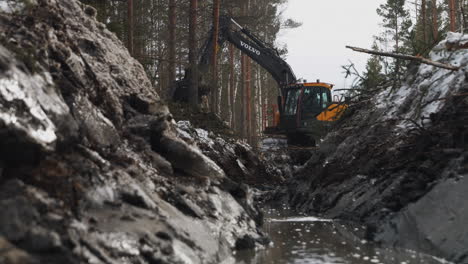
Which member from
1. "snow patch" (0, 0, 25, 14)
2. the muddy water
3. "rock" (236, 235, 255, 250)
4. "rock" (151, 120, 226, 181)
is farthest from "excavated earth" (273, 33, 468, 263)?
"snow patch" (0, 0, 25, 14)

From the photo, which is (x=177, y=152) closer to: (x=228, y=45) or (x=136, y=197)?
(x=136, y=197)

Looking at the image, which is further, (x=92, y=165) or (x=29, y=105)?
(x=92, y=165)

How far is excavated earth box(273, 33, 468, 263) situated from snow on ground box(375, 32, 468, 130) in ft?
0.06

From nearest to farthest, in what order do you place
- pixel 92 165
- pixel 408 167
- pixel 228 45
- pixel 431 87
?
pixel 92 165 < pixel 408 167 < pixel 431 87 < pixel 228 45

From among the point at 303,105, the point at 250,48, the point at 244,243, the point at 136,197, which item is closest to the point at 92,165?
the point at 136,197

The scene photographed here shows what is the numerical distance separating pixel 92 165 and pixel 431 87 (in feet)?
19.6

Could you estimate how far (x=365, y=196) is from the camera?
8.48 meters

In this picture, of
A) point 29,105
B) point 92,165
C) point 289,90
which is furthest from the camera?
point 289,90

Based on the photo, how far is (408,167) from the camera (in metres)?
7.70

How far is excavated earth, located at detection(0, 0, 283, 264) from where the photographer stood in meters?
3.57

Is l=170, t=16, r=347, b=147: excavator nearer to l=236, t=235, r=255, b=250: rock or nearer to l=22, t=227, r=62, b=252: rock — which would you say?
l=236, t=235, r=255, b=250: rock

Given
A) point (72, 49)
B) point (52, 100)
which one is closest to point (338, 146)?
point (72, 49)

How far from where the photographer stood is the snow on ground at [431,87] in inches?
303

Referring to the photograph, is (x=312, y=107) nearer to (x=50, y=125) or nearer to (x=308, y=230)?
(x=308, y=230)
